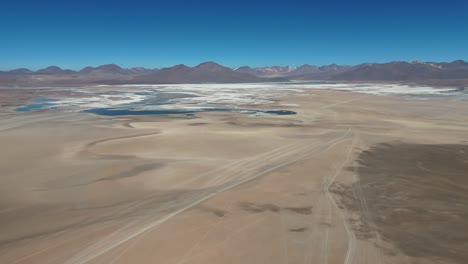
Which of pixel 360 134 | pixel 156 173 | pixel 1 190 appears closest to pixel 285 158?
pixel 156 173

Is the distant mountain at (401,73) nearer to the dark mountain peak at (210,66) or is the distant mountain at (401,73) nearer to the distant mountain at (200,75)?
the distant mountain at (200,75)

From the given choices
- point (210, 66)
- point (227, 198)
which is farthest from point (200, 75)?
point (227, 198)

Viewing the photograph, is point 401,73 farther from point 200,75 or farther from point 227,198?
point 227,198

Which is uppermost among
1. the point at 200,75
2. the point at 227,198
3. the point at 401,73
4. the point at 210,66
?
the point at 210,66

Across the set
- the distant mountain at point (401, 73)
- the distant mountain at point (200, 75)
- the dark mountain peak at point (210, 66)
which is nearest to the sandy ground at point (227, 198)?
the distant mountain at point (200, 75)

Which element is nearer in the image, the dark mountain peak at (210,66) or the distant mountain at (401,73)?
the distant mountain at (401,73)

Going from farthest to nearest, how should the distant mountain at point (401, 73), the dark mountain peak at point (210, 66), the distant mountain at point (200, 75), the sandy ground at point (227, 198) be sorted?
the dark mountain peak at point (210, 66), the distant mountain at point (401, 73), the distant mountain at point (200, 75), the sandy ground at point (227, 198)

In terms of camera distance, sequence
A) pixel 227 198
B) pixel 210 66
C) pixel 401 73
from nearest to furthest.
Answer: pixel 227 198 < pixel 401 73 < pixel 210 66

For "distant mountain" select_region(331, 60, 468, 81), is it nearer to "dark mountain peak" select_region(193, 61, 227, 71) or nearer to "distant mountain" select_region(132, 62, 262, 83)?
"distant mountain" select_region(132, 62, 262, 83)
